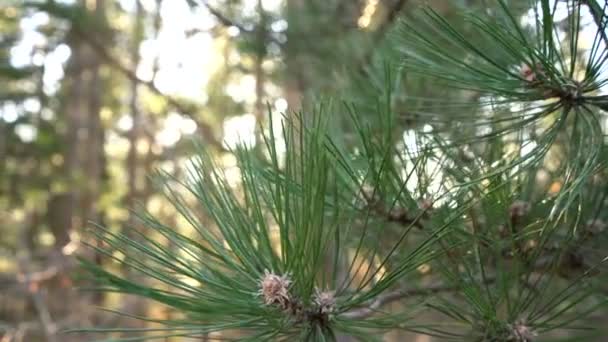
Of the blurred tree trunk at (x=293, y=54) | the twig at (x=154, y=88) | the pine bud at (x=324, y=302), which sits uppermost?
the twig at (x=154, y=88)

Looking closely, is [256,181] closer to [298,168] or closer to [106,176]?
[298,168]

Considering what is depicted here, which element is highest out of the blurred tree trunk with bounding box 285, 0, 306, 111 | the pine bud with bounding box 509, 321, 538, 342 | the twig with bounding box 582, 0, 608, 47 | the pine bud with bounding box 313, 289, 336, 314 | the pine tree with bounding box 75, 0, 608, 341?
the blurred tree trunk with bounding box 285, 0, 306, 111

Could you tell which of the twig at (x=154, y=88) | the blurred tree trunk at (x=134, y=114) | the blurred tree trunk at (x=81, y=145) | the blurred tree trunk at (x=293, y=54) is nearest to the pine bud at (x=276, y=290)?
the blurred tree trunk at (x=293, y=54)

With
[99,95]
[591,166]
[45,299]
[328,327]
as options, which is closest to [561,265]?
[591,166]

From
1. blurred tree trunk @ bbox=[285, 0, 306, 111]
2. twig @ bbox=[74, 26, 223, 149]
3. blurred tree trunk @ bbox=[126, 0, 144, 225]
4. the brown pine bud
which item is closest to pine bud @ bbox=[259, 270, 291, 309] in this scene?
the brown pine bud

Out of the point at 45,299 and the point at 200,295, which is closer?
the point at 200,295

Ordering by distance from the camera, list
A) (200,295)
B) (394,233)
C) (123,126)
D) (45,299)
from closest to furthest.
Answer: (200,295), (394,233), (45,299), (123,126)

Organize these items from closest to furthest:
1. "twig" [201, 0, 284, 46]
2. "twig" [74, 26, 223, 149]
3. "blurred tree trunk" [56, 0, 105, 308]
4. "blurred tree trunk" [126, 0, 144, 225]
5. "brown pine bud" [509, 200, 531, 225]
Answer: "brown pine bud" [509, 200, 531, 225]
"twig" [201, 0, 284, 46]
"twig" [74, 26, 223, 149]
"blurred tree trunk" [126, 0, 144, 225]
"blurred tree trunk" [56, 0, 105, 308]

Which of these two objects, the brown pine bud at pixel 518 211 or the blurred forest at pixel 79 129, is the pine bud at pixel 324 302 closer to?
the brown pine bud at pixel 518 211

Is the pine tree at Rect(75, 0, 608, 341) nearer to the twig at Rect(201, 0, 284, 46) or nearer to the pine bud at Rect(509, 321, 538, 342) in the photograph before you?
the pine bud at Rect(509, 321, 538, 342)
